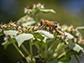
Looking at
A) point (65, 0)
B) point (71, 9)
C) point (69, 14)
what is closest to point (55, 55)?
point (69, 14)

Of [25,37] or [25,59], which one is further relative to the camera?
[25,59]

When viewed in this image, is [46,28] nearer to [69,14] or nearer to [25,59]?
[25,59]

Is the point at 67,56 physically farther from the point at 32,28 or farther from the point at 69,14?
the point at 69,14

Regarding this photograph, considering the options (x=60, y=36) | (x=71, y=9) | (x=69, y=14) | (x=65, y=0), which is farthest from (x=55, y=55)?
(x=65, y=0)

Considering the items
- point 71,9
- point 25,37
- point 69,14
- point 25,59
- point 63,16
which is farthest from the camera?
point 71,9

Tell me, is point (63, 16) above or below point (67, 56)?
above

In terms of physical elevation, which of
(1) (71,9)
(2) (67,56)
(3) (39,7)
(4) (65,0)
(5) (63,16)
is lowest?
(2) (67,56)

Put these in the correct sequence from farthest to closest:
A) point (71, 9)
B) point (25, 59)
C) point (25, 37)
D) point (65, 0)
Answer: point (65, 0), point (71, 9), point (25, 59), point (25, 37)
